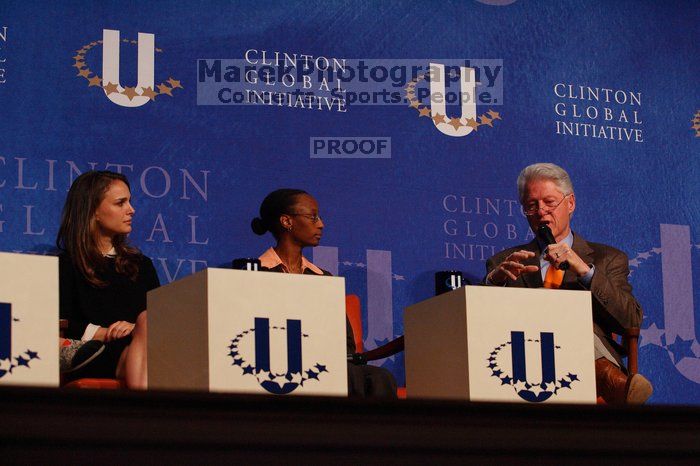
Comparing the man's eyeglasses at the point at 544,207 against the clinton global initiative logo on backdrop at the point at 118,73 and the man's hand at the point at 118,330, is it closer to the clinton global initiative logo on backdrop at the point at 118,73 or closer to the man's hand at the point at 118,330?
the clinton global initiative logo on backdrop at the point at 118,73

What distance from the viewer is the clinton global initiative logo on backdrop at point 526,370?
2049 millimetres

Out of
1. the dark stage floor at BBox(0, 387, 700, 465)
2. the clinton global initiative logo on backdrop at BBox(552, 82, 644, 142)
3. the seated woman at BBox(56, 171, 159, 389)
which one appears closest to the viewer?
the dark stage floor at BBox(0, 387, 700, 465)

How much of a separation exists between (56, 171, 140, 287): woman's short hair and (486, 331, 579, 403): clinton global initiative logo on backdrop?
70.9 inches

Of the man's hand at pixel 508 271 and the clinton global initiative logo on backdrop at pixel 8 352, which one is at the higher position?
the man's hand at pixel 508 271

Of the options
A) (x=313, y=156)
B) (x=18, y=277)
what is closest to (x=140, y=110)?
(x=313, y=156)

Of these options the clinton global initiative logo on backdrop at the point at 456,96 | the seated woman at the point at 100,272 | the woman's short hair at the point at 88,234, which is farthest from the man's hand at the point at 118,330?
the clinton global initiative logo on backdrop at the point at 456,96

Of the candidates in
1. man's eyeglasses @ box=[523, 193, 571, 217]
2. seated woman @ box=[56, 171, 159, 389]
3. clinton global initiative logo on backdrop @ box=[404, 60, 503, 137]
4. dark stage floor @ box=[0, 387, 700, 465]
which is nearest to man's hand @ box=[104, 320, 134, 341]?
seated woman @ box=[56, 171, 159, 389]

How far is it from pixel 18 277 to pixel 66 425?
58cm

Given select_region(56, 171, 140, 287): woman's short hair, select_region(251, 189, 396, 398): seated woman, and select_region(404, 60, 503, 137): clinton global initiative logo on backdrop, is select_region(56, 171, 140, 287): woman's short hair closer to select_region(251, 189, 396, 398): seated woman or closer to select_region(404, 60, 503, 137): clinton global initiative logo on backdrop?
select_region(251, 189, 396, 398): seated woman

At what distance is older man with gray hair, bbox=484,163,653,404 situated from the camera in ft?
11.0

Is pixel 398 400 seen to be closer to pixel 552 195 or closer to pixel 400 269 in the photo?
pixel 552 195

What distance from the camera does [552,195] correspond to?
404 centimetres

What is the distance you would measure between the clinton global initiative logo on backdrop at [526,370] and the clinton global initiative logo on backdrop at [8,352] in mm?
847

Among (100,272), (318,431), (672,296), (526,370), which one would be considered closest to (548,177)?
(672,296)
